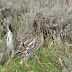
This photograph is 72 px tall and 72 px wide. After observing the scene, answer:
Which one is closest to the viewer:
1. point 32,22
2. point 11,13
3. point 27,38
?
point 27,38

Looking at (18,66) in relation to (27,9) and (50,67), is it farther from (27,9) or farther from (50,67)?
(27,9)

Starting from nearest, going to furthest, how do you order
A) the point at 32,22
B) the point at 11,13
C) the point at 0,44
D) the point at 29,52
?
the point at 29,52 < the point at 0,44 < the point at 32,22 < the point at 11,13

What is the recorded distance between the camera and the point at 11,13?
4469 millimetres

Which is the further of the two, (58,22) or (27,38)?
(58,22)

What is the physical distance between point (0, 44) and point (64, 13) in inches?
79.2

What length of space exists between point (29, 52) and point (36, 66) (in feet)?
1.20

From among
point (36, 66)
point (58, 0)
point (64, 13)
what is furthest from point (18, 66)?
point (58, 0)

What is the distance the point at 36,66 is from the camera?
8.81ft

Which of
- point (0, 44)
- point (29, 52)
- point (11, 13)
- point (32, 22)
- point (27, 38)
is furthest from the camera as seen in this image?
point (11, 13)

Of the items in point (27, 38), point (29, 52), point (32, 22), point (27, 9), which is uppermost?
point (27, 9)

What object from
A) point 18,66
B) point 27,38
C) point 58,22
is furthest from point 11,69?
point 58,22

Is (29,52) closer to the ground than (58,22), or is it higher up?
closer to the ground

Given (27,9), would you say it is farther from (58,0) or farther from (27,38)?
(27,38)

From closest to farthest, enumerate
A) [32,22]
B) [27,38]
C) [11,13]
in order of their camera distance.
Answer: [27,38], [32,22], [11,13]
